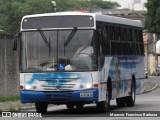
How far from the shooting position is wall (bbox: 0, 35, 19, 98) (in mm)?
32406

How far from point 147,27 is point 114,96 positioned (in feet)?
221

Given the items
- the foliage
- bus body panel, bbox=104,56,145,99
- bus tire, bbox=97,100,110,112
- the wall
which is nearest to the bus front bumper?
bus tire, bbox=97,100,110,112

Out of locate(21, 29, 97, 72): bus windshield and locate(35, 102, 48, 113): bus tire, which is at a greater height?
locate(21, 29, 97, 72): bus windshield

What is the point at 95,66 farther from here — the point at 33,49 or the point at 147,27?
the point at 147,27

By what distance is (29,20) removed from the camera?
23047mm

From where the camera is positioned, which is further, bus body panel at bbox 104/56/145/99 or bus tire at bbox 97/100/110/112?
bus body panel at bbox 104/56/145/99

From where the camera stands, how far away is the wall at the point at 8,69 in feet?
106

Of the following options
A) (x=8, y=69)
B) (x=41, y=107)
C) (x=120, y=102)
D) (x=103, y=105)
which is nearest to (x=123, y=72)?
(x=120, y=102)

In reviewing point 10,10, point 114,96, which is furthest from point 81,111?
point 10,10

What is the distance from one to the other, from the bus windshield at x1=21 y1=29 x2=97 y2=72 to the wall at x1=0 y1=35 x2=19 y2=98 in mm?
9629

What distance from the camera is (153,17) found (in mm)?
91812

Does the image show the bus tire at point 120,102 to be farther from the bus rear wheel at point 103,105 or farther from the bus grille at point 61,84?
the bus grille at point 61,84

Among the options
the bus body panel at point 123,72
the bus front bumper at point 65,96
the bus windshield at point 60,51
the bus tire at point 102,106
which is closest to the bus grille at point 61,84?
the bus front bumper at point 65,96

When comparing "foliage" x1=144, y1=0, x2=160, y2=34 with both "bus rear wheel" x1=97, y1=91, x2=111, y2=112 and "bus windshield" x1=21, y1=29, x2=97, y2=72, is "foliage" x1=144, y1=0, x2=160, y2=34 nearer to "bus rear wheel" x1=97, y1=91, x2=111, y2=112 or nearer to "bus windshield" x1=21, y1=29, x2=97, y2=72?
"bus rear wheel" x1=97, y1=91, x2=111, y2=112
